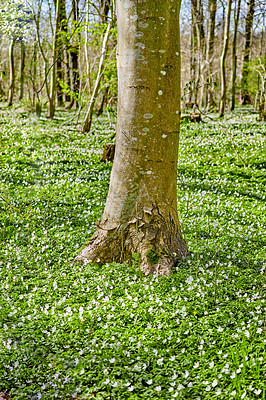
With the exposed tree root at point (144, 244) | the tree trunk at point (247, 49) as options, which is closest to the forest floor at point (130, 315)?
the exposed tree root at point (144, 244)

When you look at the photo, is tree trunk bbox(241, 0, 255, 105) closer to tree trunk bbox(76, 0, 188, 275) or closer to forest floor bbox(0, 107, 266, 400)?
forest floor bbox(0, 107, 266, 400)

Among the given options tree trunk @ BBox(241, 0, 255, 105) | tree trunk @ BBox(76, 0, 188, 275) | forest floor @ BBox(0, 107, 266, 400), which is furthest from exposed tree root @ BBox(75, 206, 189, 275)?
tree trunk @ BBox(241, 0, 255, 105)

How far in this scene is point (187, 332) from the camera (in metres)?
3.43

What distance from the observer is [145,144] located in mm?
4496

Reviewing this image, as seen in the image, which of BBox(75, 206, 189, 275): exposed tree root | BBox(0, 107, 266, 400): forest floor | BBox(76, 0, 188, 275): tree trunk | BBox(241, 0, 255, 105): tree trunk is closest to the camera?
BBox(0, 107, 266, 400): forest floor

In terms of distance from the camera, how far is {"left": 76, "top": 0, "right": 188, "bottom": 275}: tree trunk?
4328 millimetres

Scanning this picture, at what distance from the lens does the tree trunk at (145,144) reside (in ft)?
14.2

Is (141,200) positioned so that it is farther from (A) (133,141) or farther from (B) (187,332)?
(B) (187,332)

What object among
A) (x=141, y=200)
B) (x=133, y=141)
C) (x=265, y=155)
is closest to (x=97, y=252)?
(x=141, y=200)

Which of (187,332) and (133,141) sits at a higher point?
(133,141)

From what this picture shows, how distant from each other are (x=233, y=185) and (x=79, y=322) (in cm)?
628

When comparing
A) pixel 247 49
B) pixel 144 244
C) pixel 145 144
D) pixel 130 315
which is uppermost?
pixel 247 49

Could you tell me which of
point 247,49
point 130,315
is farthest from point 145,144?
point 247,49

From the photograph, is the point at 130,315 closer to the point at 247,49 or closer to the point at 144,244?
the point at 144,244
